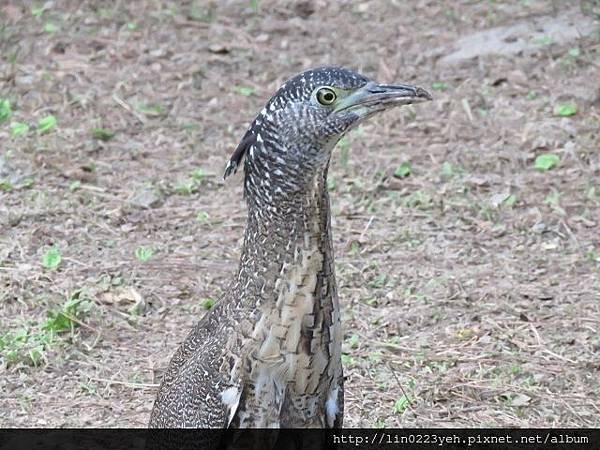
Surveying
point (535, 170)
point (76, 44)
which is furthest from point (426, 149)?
point (76, 44)

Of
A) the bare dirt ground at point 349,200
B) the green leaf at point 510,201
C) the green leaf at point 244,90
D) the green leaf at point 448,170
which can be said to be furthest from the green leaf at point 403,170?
the green leaf at point 244,90

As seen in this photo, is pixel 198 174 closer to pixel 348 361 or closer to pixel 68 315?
pixel 68 315

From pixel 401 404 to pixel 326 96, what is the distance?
2.09 meters

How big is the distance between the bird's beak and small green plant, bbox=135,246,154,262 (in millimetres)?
3182

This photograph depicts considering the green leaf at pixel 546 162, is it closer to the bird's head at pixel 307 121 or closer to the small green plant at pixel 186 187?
the small green plant at pixel 186 187

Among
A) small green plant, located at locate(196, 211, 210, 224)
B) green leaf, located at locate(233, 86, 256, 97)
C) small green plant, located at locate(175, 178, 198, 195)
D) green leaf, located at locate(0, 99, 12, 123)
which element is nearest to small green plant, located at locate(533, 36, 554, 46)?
green leaf, located at locate(233, 86, 256, 97)

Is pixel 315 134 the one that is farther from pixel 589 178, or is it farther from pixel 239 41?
pixel 239 41

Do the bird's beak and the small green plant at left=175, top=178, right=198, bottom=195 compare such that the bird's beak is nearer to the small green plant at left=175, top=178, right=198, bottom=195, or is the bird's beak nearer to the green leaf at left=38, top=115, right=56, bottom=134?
the small green plant at left=175, top=178, right=198, bottom=195

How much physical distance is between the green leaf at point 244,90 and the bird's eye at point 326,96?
17.6ft

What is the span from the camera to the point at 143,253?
23.1ft

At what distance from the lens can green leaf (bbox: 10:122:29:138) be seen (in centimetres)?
851

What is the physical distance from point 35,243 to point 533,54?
458cm

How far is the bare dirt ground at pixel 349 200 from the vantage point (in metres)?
5.87

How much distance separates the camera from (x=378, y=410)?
5605 mm
